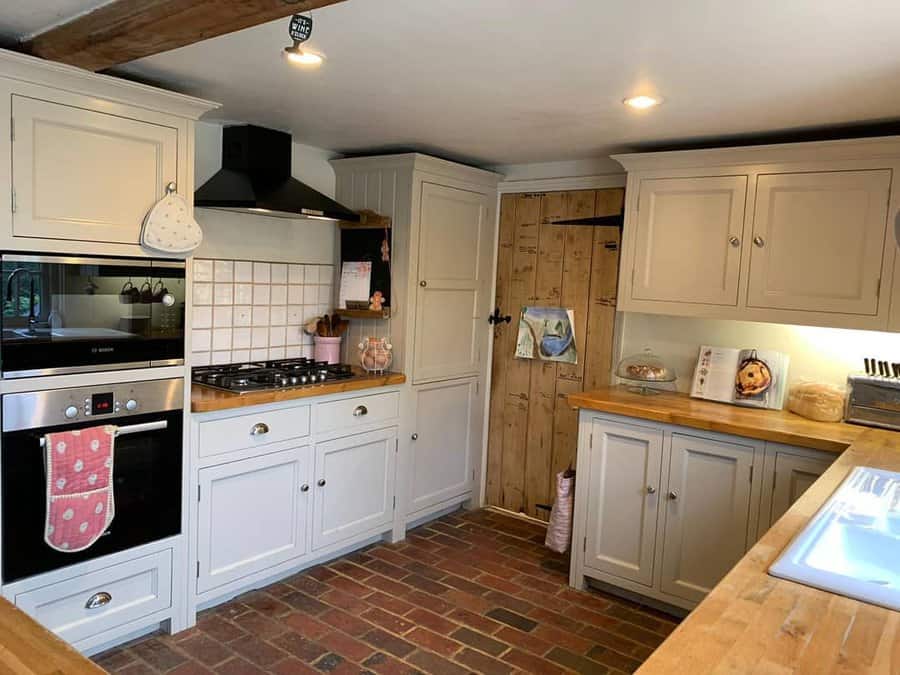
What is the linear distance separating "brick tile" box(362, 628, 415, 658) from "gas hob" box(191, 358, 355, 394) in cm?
111

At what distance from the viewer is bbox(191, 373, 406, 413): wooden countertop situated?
2645mm

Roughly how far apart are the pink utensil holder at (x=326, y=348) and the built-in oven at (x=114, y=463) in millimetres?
1210

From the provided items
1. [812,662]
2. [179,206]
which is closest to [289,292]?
[179,206]

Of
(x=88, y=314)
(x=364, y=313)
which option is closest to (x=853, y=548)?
(x=88, y=314)

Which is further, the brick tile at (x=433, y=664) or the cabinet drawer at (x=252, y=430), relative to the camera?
the cabinet drawer at (x=252, y=430)

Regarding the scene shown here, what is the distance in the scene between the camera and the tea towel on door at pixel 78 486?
86.6 inches

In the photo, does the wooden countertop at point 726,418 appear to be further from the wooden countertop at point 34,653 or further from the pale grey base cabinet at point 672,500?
the wooden countertop at point 34,653

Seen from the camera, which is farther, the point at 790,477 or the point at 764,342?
the point at 764,342

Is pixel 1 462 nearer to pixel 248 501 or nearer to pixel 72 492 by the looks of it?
pixel 72 492

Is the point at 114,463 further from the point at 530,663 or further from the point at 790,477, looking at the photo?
the point at 790,477

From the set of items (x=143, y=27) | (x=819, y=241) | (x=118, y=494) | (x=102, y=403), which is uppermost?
(x=143, y=27)

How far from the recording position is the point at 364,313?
3.66 m

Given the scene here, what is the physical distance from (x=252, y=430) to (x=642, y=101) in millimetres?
2073

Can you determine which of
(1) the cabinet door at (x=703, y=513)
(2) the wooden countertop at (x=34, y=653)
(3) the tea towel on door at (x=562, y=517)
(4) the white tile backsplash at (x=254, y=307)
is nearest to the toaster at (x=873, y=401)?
(1) the cabinet door at (x=703, y=513)
